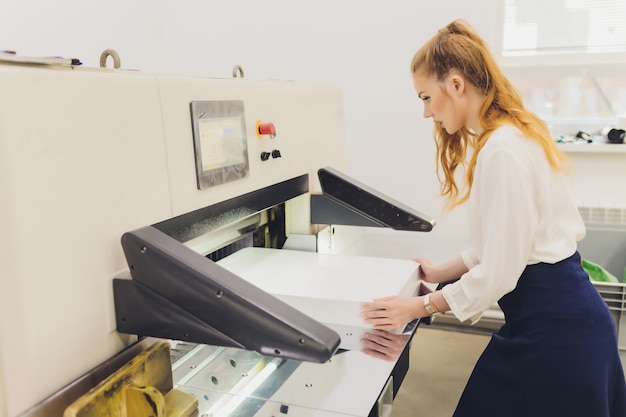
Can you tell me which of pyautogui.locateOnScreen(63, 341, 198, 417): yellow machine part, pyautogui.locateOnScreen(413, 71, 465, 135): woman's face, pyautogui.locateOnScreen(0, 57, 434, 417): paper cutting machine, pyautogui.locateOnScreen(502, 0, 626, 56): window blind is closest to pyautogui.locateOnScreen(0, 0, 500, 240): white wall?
pyautogui.locateOnScreen(502, 0, 626, 56): window blind

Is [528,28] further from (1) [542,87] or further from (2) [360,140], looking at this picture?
(2) [360,140]

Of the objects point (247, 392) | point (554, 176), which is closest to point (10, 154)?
point (247, 392)

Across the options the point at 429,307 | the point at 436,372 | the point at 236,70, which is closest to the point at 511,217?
the point at 429,307

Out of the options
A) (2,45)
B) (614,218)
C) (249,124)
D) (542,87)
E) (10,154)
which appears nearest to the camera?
(10,154)

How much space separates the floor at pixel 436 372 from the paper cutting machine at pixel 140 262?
1.38m

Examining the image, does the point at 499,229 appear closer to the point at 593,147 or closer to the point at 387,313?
the point at 387,313

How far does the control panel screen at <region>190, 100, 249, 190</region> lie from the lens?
1022 millimetres

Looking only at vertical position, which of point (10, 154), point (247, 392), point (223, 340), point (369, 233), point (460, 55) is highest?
point (460, 55)

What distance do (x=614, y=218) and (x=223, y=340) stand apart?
2302 mm

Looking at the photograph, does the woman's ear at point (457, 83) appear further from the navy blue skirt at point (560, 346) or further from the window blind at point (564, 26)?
the window blind at point (564, 26)

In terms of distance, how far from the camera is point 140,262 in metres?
0.85

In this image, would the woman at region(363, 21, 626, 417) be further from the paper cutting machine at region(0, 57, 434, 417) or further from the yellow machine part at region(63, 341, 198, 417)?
the yellow machine part at region(63, 341, 198, 417)

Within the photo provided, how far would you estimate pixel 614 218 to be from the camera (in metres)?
2.57

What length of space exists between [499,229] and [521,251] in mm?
68
